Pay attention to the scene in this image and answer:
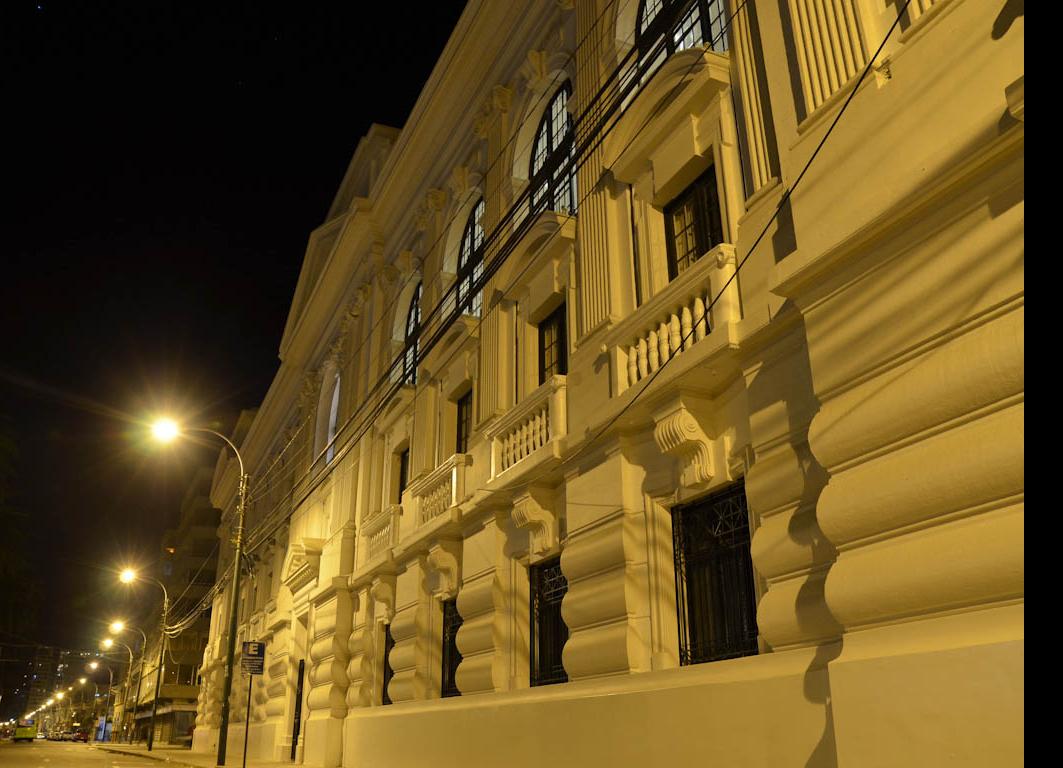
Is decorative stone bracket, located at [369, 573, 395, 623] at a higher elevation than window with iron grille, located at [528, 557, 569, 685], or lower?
higher

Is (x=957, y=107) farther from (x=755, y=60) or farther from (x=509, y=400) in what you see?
(x=509, y=400)

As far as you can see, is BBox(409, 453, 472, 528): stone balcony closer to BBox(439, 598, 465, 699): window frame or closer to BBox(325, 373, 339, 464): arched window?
BBox(439, 598, 465, 699): window frame

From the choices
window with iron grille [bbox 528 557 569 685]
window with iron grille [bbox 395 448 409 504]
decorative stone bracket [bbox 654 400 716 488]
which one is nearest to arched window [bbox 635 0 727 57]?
decorative stone bracket [bbox 654 400 716 488]

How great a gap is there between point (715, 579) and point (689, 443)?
4.63 feet

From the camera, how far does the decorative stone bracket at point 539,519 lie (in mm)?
11492

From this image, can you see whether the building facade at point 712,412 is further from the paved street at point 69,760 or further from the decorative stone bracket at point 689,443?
the paved street at point 69,760

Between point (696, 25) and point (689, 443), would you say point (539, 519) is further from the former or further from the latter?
point (696, 25)

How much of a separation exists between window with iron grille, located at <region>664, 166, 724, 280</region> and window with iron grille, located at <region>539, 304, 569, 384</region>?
9.32ft

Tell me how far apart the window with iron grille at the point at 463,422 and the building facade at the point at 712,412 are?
2.4 inches

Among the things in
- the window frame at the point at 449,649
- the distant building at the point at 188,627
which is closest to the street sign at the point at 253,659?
the window frame at the point at 449,649

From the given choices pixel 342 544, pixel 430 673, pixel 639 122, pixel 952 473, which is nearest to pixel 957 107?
pixel 952 473

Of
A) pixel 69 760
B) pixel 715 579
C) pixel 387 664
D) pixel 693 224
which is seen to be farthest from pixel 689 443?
pixel 69 760

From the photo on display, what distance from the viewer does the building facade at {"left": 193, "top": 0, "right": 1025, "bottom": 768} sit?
5504mm

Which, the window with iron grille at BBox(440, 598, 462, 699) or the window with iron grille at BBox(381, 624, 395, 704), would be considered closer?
the window with iron grille at BBox(440, 598, 462, 699)
